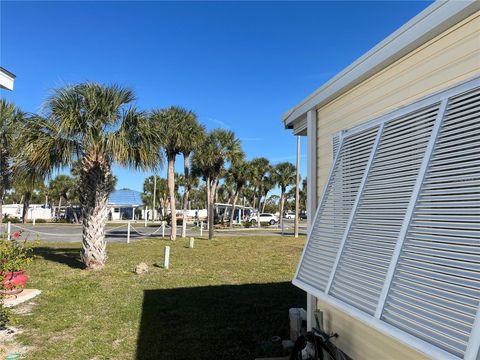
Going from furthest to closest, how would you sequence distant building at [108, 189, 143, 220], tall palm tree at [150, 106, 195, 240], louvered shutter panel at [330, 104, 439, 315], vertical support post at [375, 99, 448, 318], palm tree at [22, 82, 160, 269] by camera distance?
distant building at [108, 189, 143, 220]
tall palm tree at [150, 106, 195, 240]
palm tree at [22, 82, 160, 269]
louvered shutter panel at [330, 104, 439, 315]
vertical support post at [375, 99, 448, 318]

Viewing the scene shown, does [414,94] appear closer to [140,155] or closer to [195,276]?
[195,276]

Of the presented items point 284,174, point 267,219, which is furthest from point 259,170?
point 267,219

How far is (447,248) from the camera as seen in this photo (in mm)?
2533

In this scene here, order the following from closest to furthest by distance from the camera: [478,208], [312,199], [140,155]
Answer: [478,208], [312,199], [140,155]

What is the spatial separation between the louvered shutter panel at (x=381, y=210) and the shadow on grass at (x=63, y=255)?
10.9m

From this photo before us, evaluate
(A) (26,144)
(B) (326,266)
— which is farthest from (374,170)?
(A) (26,144)

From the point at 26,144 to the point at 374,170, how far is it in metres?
11.4

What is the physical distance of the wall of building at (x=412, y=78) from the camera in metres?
3.08

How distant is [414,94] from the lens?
3727 millimetres

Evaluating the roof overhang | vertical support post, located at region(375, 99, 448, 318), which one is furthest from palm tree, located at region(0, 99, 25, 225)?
vertical support post, located at region(375, 99, 448, 318)

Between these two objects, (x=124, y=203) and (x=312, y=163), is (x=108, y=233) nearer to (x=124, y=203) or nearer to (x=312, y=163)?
(x=312, y=163)

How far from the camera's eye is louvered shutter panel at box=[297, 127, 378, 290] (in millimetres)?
3895

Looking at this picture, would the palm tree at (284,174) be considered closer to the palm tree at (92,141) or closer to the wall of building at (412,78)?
the palm tree at (92,141)

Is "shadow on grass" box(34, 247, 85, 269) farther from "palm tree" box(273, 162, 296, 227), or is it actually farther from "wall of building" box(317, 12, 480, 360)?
"palm tree" box(273, 162, 296, 227)
